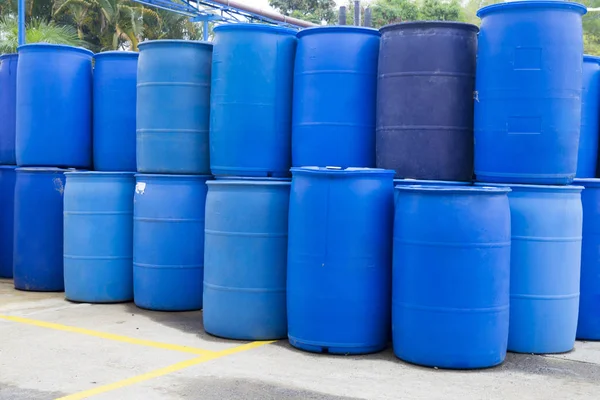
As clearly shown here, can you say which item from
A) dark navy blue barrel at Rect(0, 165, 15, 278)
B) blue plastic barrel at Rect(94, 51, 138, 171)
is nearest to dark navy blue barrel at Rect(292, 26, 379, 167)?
blue plastic barrel at Rect(94, 51, 138, 171)

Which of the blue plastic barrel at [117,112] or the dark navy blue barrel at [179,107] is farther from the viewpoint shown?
the blue plastic barrel at [117,112]

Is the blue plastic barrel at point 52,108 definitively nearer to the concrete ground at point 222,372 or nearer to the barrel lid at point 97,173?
the barrel lid at point 97,173

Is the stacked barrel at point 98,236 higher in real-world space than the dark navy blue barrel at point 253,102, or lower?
lower

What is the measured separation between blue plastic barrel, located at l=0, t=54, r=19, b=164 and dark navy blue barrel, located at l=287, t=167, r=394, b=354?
4956mm

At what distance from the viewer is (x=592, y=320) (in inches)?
251

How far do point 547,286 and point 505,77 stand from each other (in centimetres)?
165

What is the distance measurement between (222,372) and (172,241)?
8.06 ft

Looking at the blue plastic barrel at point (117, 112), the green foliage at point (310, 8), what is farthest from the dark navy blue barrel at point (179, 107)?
the green foliage at point (310, 8)

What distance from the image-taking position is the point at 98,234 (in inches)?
306

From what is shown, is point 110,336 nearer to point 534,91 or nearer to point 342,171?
point 342,171

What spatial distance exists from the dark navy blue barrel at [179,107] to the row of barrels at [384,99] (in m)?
0.01

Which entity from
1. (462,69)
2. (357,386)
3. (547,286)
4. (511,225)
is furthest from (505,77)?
(357,386)

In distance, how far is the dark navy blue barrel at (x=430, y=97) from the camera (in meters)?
6.30

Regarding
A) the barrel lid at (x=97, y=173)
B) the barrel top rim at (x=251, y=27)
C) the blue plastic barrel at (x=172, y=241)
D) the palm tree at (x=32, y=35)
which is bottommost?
the blue plastic barrel at (x=172, y=241)
